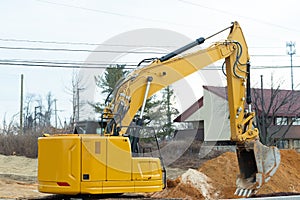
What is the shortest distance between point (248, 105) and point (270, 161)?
5.55 ft

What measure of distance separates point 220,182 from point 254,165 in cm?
372

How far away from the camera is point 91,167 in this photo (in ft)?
32.2

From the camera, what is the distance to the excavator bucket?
13.9 metres

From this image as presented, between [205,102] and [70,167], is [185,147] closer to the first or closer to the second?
[205,102]

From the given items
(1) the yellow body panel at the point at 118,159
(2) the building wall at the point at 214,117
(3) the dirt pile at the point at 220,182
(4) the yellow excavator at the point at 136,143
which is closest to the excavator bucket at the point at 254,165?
(4) the yellow excavator at the point at 136,143

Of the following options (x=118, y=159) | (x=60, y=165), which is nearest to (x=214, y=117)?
(x=118, y=159)

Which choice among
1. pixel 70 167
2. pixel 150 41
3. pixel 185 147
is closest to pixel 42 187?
pixel 70 167

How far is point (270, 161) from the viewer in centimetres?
1401

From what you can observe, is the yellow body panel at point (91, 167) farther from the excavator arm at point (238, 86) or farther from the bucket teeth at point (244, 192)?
the bucket teeth at point (244, 192)

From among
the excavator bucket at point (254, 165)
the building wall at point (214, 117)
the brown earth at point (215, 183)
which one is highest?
the building wall at point (214, 117)

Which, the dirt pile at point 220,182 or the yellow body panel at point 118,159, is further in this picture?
the dirt pile at point 220,182

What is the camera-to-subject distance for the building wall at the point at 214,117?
4321cm

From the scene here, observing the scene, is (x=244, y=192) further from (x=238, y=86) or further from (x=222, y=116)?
(x=222, y=116)

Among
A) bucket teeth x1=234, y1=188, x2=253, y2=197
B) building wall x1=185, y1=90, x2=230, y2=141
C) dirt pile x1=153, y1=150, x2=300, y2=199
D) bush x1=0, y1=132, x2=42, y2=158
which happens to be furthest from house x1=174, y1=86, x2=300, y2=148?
bucket teeth x1=234, y1=188, x2=253, y2=197
